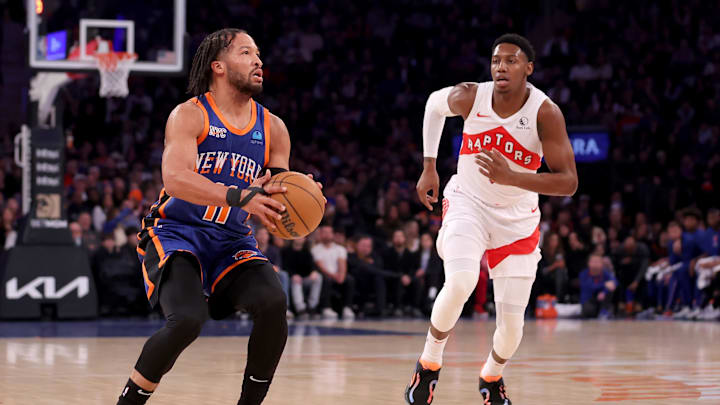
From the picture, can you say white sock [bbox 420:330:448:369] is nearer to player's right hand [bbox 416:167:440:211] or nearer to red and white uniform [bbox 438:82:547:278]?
red and white uniform [bbox 438:82:547:278]

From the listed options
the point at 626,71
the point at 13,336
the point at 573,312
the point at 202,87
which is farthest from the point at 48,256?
the point at 626,71

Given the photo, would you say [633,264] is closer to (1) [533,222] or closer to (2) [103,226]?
(2) [103,226]

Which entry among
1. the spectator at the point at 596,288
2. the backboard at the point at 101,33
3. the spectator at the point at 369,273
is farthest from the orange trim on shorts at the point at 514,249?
the spectator at the point at 596,288

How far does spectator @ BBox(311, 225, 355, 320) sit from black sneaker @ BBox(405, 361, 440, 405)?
969 centimetres

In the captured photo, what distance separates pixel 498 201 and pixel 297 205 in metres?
1.91

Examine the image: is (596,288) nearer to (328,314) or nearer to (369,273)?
(369,273)

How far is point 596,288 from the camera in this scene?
17219 mm

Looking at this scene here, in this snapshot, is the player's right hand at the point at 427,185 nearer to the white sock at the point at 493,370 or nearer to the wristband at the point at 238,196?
the white sock at the point at 493,370

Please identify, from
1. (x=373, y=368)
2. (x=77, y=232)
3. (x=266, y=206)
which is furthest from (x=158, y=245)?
(x=77, y=232)

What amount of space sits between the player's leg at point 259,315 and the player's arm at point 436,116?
1803 millimetres

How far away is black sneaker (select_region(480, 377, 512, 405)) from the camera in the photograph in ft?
20.9

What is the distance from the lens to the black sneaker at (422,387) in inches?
245

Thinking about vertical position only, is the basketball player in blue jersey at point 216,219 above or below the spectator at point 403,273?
above

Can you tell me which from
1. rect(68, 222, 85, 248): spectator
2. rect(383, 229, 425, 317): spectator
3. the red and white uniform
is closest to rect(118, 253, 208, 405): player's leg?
the red and white uniform
